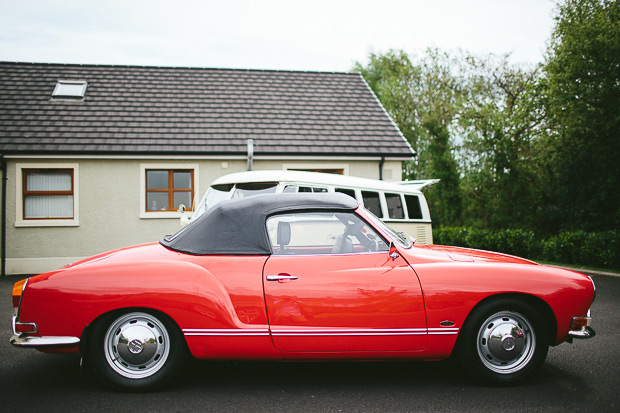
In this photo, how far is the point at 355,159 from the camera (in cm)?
1359

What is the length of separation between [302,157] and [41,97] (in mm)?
7844

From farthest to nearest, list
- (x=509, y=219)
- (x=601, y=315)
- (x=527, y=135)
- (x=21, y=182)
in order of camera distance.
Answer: (x=527, y=135), (x=509, y=219), (x=21, y=182), (x=601, y=315)

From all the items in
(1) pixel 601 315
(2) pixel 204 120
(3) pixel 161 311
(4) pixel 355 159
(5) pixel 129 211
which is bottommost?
(1) pixel 601 315

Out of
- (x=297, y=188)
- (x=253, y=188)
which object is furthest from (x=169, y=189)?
(x=297, y=188)

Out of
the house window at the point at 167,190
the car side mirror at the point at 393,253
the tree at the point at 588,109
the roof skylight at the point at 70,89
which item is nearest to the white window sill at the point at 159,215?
the house window at the point at 167,190

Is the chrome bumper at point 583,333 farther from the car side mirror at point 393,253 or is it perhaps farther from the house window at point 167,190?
the house window at point 167,190

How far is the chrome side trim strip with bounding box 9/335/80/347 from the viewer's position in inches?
141

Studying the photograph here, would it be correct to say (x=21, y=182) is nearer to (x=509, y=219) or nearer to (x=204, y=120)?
(x=204, y=120)

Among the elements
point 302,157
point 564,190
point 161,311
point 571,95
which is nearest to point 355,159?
point 302,157

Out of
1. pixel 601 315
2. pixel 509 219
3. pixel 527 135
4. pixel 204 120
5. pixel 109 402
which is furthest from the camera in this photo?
pixel 527 135

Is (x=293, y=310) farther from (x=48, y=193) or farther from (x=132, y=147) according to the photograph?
(x=48, y=193)

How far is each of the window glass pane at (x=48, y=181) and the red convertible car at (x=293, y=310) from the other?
957 cm

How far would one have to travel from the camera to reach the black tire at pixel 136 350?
369 centimetres

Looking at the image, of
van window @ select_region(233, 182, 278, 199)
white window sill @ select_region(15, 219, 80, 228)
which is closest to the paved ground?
van window @ select_region(233, 182, 278, 199)
